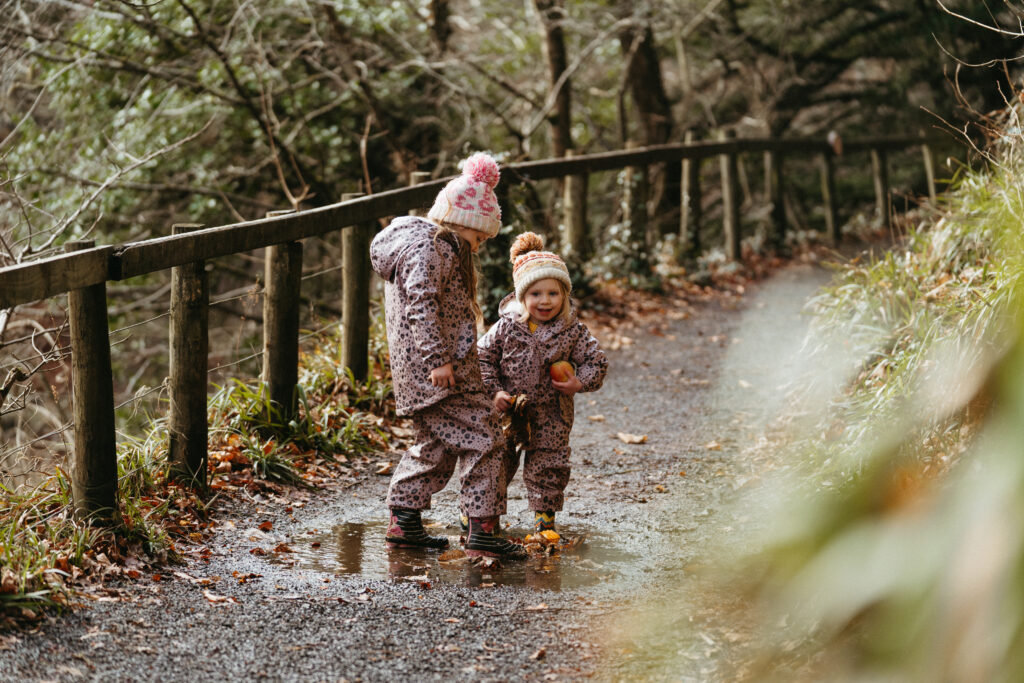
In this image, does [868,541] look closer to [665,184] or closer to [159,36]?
→ [159,36]

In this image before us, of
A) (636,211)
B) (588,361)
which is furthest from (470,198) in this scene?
(636,211)

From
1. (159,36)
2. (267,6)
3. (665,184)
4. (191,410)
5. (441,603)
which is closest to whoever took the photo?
(441,603)

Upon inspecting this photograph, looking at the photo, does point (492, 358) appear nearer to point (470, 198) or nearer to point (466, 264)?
point (466, 264)

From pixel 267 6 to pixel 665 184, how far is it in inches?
222

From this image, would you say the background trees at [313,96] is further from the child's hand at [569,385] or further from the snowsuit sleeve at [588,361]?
the child's hand at [569,385]

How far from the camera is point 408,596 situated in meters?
3.99

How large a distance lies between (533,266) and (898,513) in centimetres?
255

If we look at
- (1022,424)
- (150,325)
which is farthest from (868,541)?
(150,325)

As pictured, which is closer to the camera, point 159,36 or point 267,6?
point 159,36

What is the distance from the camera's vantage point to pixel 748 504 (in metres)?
5.14

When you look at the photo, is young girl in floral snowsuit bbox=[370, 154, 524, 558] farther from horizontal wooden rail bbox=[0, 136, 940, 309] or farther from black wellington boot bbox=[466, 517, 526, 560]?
horizontal wooden rail bbox=[0, 136, 940, 309]

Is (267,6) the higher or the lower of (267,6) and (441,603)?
the higher

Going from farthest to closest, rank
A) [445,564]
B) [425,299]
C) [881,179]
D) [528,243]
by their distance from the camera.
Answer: [881,179] → [528,243] → [445,564] → [425,299]

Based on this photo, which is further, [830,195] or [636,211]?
[830,195]
